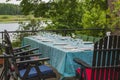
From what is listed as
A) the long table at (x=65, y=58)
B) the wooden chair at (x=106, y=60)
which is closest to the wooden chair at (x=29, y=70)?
the long table at (x=65, y=58)

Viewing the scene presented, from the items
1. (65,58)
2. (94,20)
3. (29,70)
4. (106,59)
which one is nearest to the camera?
(106,59)

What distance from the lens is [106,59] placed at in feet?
11.7

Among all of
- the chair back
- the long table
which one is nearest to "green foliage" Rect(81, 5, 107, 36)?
the long table

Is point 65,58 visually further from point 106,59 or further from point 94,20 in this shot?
point 94,20

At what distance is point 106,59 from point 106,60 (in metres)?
0.01

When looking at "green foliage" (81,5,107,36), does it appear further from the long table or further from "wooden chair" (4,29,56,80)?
"wooden chair" (4,29,56,80)

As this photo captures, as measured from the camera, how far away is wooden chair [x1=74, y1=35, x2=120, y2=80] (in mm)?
3486

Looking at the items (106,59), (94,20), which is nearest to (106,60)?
(106,59)

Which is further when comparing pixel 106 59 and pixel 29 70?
pixel 29 70

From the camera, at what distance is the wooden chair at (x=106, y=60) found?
137 inches

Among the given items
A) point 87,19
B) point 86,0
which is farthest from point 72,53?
point 86,0

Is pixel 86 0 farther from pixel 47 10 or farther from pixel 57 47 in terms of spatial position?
pixel 57 47

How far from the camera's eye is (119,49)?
3.59m

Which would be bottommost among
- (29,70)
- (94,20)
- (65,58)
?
(29,70)
